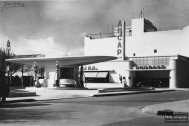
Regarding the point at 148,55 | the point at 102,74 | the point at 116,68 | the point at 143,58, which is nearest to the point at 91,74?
the point at 102,74

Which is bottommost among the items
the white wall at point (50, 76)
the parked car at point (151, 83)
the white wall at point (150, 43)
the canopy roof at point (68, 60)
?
the parked car at point (151, 83)

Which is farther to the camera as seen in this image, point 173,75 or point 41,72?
point 173,75

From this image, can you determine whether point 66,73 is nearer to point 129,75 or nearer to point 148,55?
point 129,75

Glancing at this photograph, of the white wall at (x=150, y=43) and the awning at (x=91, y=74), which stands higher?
the white wall at (x=150, y=43)

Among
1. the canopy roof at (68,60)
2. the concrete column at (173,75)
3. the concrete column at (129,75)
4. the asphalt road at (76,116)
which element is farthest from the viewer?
the concrete column at (129,75)

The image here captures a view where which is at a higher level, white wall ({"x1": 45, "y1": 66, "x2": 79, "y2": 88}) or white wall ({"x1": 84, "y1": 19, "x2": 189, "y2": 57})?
white wall ({"x1": 84, "y1": 19, "x2": 189, "y2": 57})

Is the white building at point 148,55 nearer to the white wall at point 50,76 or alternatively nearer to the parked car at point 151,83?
the parked car at point 151,83

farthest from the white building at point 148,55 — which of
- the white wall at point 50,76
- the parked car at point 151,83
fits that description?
the white wall at point 50,76

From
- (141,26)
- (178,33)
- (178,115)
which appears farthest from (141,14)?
(178,115)

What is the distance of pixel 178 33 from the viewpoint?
196 feet

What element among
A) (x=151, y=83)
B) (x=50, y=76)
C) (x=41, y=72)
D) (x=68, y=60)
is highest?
(x=68, y=60)

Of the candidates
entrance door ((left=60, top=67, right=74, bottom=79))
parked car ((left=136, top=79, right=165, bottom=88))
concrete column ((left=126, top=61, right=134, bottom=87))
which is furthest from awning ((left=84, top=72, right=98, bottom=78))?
entrance door ((left=60, top=67, right=74, bottom=79))

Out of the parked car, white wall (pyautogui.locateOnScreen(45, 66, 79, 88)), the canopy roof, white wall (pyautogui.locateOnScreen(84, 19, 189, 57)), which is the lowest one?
the parked car

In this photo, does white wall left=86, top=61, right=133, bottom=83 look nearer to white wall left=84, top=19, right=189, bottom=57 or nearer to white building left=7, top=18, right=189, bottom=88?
white building left=7, top=18, right=189, bottom=88
